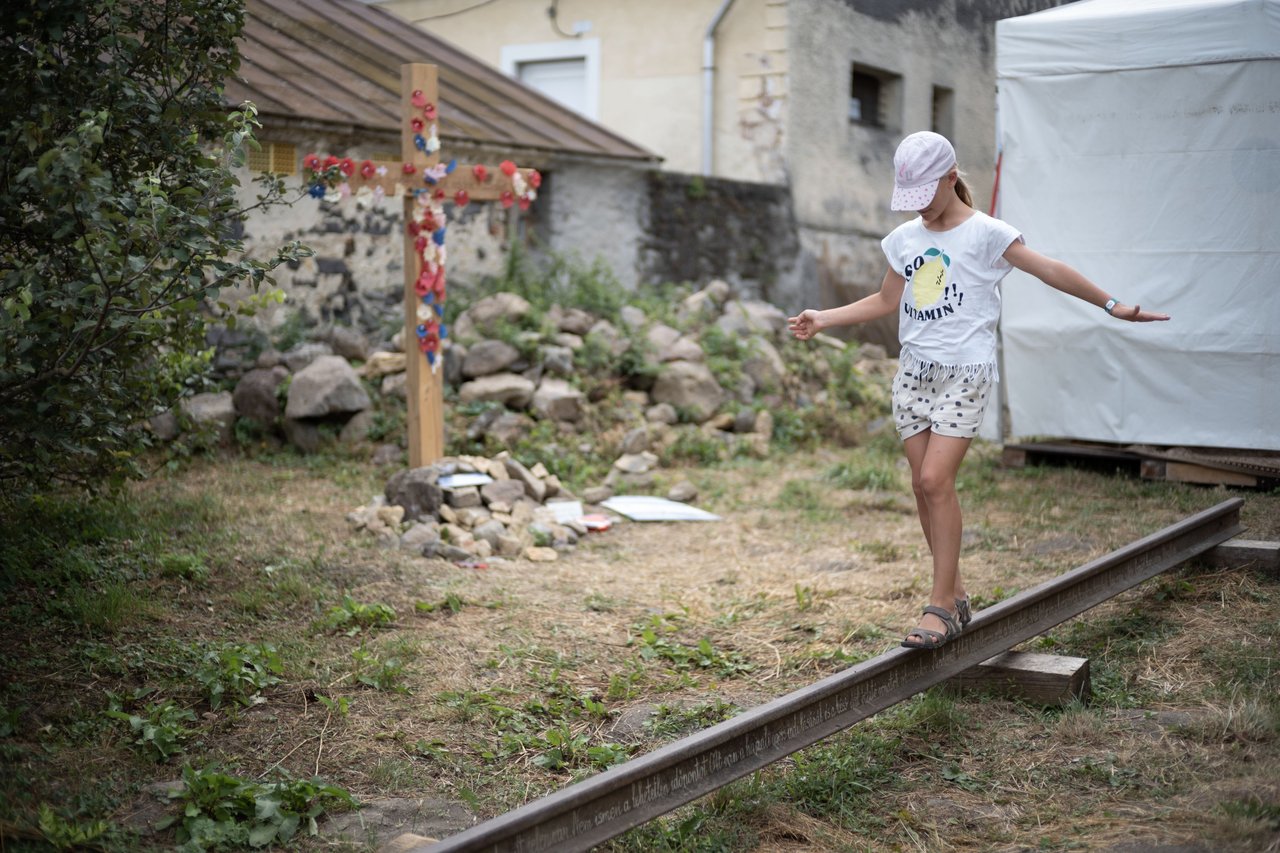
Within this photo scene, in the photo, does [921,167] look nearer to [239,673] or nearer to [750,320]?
[239,673]

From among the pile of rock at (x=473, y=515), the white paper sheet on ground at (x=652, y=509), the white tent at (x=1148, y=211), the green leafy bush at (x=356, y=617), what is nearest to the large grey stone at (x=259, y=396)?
the pile of rock at (x=473, y=515)

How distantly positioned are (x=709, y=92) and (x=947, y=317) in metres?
10.1

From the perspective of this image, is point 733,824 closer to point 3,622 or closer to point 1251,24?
point 3,622

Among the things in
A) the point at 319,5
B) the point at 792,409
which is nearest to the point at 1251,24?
the point at 792,409

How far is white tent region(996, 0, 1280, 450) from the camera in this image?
6949mm

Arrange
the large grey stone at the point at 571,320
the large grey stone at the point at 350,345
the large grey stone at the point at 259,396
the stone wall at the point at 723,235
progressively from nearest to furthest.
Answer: the large grey stone at the point at 259,396 < the large grey stone at the point at 350,345 < the large grey stone at the point at 571,320 < the stone wall at the point at 723,235

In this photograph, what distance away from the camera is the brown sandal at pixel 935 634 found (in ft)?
12.4

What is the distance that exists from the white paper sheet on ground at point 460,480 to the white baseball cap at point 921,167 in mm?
3704

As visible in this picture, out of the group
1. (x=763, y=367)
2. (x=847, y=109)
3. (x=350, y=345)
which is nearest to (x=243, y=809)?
(x=350, y=345)

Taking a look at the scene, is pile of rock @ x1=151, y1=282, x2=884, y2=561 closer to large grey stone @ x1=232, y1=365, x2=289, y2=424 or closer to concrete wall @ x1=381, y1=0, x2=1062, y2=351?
large grey stone @ x1=232, y1=365, x2=289, y2=424

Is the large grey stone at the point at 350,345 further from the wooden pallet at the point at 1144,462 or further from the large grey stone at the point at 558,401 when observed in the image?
the wooden pallet at the point at 1144,462

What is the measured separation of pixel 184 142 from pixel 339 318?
5.38 metres

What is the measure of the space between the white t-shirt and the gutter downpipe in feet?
31.1

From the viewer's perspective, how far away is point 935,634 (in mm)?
3816
